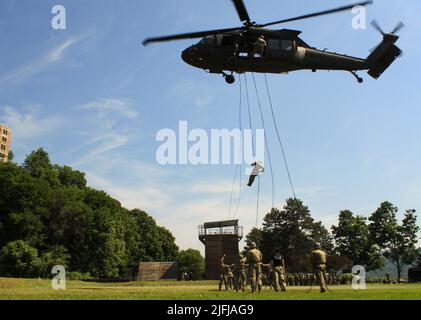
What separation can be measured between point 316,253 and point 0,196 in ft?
180

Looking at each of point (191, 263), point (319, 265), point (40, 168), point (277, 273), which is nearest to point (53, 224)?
point (40, 168)

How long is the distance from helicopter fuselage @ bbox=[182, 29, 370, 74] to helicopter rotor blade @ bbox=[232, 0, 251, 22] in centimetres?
84

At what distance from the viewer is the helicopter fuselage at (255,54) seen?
2378 cm

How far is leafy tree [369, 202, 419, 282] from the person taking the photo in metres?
71.2

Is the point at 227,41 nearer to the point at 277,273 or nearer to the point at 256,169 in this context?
the point at 256,169

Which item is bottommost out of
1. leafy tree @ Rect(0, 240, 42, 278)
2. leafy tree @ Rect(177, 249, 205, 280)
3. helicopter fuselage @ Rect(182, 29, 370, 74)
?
leafy tree @ Rect(177, 249, 205, 280)

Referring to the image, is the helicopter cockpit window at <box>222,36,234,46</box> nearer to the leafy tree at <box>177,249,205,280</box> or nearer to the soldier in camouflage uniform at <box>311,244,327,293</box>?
the soldier in camouflage uniform at <box>311,244,327,293</box>

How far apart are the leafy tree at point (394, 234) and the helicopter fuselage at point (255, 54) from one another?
54203mm

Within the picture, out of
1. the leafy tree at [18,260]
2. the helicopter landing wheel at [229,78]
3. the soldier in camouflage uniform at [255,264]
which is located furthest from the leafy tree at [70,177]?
the soldier in camouflage uniform at [255,264]

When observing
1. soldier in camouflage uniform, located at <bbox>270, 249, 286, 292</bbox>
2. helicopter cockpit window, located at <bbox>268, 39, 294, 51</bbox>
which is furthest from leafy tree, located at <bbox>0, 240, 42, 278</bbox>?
helicopter cockpit window, located at <bbox>268, 39, 294, 51</bbox>

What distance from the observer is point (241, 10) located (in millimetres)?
22703

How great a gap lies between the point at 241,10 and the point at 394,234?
2350 inches

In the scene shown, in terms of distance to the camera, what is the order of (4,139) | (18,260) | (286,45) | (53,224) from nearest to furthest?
(286,45)
(18,260)
(53,224)
(4,139)
